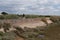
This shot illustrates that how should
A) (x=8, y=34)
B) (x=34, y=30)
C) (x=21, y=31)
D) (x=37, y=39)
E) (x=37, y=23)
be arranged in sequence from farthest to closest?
(x=37, y=23)
(x=34, y=30)
(x=21, y=31)
(x=37, y=39)
(x=8, y=34)

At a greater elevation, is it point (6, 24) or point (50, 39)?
point (6, 24)

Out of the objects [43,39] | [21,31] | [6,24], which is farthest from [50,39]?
[6,24]

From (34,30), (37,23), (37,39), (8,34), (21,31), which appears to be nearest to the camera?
(8,34)

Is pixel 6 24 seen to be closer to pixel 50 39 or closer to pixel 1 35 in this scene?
pixel 1 35

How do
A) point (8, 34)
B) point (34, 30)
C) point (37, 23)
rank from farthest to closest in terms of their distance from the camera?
point (37, 23) < point (34, 30) < point (8, 34)

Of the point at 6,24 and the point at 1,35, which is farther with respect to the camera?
the point at 6,24

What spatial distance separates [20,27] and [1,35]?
3.07m

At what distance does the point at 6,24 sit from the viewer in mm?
17297

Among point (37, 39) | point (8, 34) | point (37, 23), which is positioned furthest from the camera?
point (37, 23)

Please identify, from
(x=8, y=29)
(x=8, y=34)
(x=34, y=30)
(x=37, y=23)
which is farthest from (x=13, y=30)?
(x=37, y=23)

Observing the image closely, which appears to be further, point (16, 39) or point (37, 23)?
point (37, 23)

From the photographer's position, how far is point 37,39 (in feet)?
55.0

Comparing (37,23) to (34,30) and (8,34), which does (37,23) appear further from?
(8,34)

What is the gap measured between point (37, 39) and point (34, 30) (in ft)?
8.82
